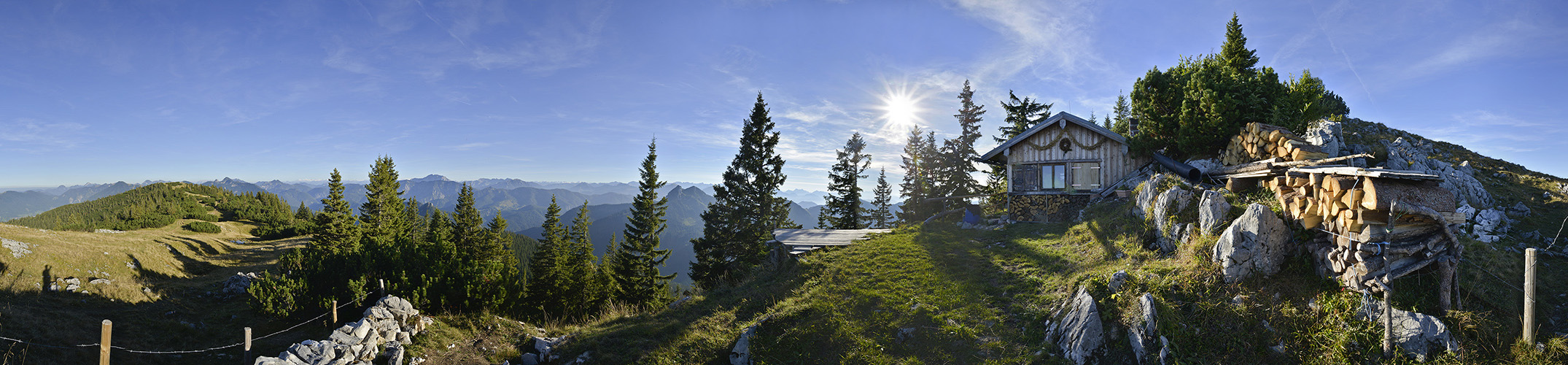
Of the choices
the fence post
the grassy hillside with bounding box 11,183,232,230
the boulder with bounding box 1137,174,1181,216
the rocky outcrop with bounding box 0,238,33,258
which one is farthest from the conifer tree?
the grassy hillside with bounding box 11,183,232,230

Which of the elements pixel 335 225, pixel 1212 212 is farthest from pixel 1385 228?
pixel 335 225

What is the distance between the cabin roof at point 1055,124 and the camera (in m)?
21.2

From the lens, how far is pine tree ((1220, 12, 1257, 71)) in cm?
2295

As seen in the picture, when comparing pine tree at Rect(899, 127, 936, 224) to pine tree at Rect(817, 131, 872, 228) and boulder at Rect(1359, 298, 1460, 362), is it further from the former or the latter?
boulder at Rect(1359, 298, 1460, 362)

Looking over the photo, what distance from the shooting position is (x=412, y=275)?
54.4ft

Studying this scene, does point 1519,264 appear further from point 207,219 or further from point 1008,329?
point 207,219

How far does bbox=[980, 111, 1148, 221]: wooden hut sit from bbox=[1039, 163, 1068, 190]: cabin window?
0.03 metres

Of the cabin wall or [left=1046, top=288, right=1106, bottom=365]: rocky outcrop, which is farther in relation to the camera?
the cabin wall

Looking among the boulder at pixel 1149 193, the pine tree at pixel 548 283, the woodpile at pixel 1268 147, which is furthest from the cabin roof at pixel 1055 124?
the pine tree at pixel 548 283

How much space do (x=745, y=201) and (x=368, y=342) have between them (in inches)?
788

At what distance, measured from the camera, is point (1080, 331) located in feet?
24.5

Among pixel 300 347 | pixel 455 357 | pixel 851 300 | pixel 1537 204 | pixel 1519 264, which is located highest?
pixel 1537 204

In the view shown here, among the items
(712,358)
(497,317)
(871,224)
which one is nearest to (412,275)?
(497,317)

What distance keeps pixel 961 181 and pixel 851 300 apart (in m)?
28.4
